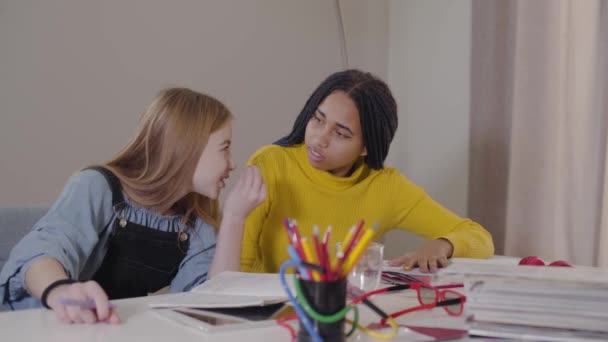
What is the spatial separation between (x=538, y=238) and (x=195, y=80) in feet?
4.26

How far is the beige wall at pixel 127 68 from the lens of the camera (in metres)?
2.07

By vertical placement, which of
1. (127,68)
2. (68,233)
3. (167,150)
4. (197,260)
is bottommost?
(197,260)

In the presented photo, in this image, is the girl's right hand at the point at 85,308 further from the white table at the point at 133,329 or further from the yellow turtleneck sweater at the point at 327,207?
the yellow turtleneck sweater at the point at 327,207

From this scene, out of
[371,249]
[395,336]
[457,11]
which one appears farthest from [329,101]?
[457,11]

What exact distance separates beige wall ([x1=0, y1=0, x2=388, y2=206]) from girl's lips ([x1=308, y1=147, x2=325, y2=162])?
954mm

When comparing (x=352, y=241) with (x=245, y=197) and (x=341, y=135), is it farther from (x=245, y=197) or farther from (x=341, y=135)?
(x=341, y=135)

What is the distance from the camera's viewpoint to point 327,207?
63.9 inches

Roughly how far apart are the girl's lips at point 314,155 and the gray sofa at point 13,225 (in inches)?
23.8

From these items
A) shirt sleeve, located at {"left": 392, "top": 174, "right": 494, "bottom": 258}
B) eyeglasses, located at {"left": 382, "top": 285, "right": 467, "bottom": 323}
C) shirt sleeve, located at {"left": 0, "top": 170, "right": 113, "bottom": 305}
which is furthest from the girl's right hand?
shirt sleeve, located at {"left": 392, "top": 174, "right": 494, "bottom": 258}

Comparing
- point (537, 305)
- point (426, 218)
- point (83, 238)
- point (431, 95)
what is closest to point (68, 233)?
point (83, 238)

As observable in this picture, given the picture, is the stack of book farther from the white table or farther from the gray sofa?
the gray sofa

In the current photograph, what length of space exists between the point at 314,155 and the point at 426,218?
342 mm

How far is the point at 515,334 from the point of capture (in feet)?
2.42

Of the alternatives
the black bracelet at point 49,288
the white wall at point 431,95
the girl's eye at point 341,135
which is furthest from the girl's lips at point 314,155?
the white wall at point 431,95
